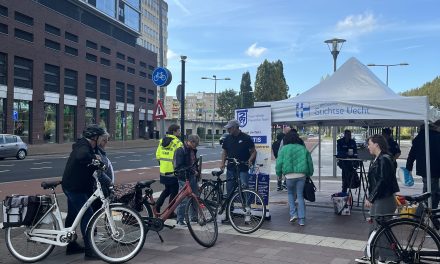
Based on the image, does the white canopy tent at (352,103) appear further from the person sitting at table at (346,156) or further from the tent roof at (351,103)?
the person sitting at table at (346,156)

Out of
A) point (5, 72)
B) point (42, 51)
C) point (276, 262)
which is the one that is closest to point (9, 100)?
point (5, 72)

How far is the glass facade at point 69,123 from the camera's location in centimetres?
5069

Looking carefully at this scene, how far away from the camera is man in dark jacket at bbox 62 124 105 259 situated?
580cm

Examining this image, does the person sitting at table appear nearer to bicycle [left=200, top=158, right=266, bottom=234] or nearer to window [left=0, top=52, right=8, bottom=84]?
bicycle [left=200, top=158, right=266, bottom=234]

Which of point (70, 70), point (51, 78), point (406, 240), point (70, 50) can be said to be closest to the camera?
point (406, 240)

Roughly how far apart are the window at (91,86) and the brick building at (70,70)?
0.41 feet

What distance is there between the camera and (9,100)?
40969 mm

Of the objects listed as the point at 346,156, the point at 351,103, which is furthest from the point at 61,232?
the point at 346,156

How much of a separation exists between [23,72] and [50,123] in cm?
644

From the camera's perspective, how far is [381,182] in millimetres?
5480

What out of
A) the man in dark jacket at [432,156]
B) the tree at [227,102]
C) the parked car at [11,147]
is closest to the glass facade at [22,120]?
the parked car at [11,147]

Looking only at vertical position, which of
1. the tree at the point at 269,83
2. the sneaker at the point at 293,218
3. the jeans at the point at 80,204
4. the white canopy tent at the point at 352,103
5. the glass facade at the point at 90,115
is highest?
the tree at the point at 269,83

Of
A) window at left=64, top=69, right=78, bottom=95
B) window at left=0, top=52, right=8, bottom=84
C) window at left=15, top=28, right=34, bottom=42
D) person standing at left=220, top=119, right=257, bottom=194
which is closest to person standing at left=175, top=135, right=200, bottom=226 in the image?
person standing at left=220, top=119, right=257, bottom=194

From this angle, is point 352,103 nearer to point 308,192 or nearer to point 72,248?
point 308,192
